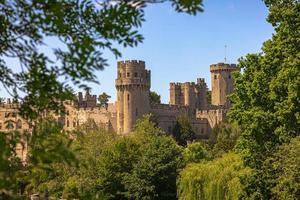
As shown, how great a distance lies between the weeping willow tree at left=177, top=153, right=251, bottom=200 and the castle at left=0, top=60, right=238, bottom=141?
114ft

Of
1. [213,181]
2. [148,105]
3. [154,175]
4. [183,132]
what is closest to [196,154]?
[154,175]

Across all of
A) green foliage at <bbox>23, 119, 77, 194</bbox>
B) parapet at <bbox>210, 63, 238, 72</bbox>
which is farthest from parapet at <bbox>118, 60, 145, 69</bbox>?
green foliage at <bbox>23, 119, 77, 194</bbox>

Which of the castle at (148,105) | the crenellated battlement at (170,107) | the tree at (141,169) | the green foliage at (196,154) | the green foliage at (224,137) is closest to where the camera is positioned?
the tree at (141,169)

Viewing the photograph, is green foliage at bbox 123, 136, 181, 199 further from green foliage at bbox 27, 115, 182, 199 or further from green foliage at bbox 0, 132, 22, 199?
green foliage at bbox 0, 132, 22, 199

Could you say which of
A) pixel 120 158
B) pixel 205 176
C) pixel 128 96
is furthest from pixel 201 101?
pixel 205 176

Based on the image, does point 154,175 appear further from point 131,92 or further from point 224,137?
point 131,92

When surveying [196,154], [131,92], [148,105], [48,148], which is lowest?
[196,154]

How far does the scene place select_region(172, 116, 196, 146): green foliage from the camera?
8525 cm

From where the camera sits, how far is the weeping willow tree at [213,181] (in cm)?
2673

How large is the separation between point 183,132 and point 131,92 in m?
9.93

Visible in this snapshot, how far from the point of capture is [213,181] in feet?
93.6

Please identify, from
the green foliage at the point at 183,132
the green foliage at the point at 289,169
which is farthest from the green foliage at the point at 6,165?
the green foliage at the point at 183,132

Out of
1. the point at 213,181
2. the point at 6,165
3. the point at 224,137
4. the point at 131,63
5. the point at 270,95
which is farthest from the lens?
the point at 131,63

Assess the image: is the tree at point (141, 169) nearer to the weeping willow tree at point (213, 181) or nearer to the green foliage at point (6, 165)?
the weeping willow tree at point (213, 181)
